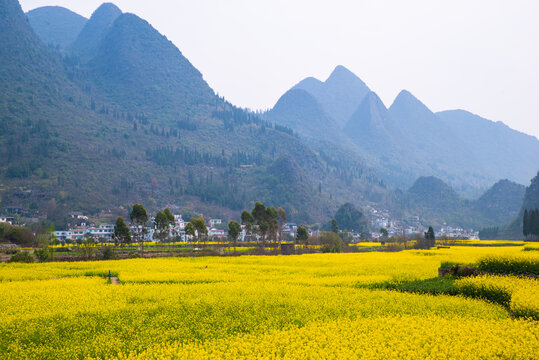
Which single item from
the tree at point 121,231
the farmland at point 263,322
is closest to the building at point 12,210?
the tree at point 121,231

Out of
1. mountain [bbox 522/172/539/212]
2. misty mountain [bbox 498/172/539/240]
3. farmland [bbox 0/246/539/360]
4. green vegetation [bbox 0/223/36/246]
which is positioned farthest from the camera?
mountain [bbox 522/172/539/212]

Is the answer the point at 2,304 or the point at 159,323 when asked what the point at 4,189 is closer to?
the point at 2,304

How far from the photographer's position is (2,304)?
24.6 metres

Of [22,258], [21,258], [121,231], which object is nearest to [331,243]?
[121,231]

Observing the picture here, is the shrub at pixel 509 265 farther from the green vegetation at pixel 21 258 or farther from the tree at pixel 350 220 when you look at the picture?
the tree at pixel 350 220

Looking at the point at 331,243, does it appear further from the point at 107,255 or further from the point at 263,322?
the point at 263,322

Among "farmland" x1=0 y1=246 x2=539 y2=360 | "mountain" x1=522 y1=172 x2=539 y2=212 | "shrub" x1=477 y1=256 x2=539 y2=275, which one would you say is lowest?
"farmland" x1=0 y1=246 x2=539 y2=360

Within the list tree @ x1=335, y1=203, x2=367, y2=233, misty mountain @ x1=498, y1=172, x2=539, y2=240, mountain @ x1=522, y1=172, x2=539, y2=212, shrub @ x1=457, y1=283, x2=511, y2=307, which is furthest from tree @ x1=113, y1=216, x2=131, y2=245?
mountain @ x1=522, y1=172, x2=539, y2=212

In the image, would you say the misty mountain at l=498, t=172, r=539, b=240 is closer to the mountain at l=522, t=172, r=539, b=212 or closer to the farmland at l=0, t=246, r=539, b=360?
the mountain at l=522, t=172, r=539, b=212

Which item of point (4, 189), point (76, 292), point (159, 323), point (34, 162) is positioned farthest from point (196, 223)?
point (34, 162)

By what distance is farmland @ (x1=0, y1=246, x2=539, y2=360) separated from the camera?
50.5ft

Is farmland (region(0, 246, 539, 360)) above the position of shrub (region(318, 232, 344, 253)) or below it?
above

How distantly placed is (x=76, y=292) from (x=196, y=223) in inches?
1953

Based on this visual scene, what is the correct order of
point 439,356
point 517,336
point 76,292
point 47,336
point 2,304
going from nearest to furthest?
1. point 439,356
2. point 517,336
3. point 47,336
4. point 2,304
5. point 76,292
